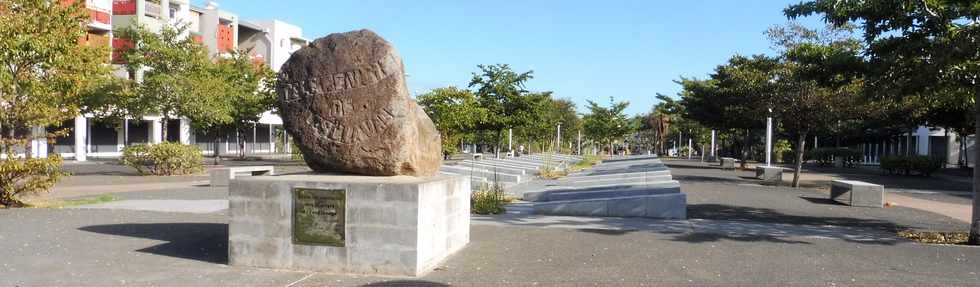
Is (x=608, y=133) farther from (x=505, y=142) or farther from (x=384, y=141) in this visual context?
(x=384, y=141)

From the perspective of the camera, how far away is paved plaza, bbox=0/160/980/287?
6.28 meters

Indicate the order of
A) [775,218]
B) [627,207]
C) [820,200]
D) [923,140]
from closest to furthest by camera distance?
1. [627,207]
2. [775,218]
3. [820,200]
4. [923,140]

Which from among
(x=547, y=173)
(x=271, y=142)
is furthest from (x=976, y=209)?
(x=271, y=142)

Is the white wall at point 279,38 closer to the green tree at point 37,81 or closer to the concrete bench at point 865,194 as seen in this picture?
the green tree at point 37,81

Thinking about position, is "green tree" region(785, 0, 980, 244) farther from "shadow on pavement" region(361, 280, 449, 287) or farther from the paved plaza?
"shadow on pavement" region(361, 280, 449, 287)

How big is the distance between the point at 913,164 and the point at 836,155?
12210 millimetres

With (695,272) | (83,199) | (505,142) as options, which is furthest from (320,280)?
(505,142)

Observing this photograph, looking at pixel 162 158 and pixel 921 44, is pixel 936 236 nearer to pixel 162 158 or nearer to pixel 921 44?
pixel 921 44

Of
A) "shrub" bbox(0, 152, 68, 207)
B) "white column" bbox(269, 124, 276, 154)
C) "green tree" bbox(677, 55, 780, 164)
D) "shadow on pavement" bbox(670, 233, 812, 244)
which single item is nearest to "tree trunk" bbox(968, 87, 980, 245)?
"shadow on pavement" bbox(670, 233, 812, 244)

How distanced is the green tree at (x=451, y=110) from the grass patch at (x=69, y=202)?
16.7 m

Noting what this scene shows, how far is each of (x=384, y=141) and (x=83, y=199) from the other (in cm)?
971

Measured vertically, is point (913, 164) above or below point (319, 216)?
below

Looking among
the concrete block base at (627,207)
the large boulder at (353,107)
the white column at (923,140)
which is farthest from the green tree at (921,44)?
the white column at (923,140)

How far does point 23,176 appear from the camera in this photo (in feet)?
39.1
